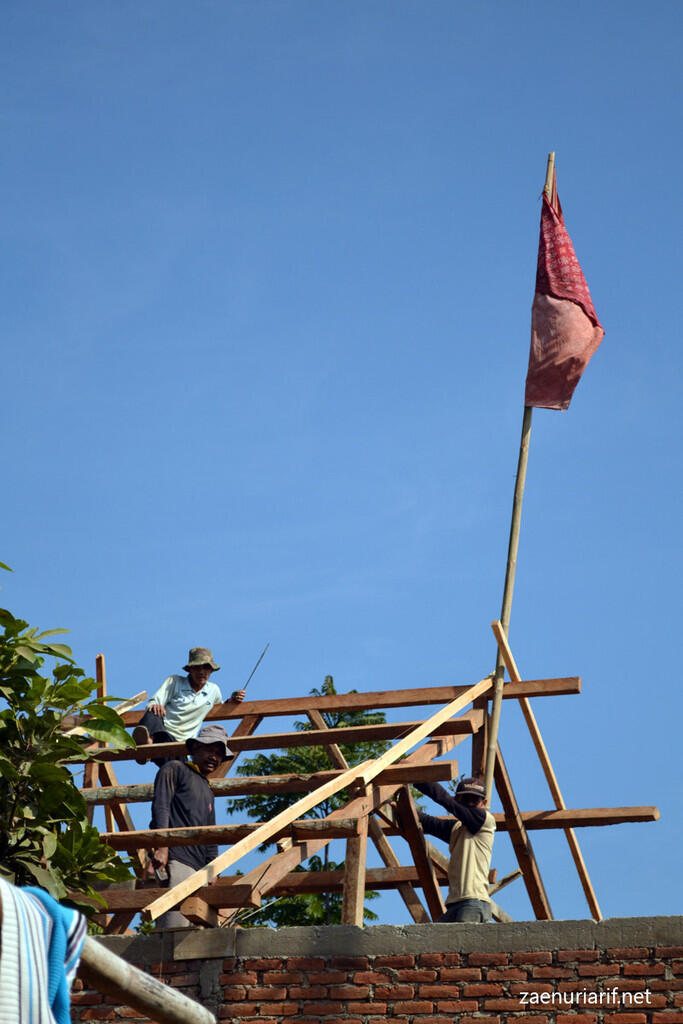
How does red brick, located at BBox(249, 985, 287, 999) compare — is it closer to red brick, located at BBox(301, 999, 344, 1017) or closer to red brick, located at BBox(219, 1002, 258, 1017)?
red brick, located at BBox(219, 1002, 258, 1017)

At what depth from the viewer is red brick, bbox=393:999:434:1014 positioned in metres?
8.96

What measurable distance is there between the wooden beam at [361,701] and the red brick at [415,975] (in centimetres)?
379

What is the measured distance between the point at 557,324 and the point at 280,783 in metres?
5.97

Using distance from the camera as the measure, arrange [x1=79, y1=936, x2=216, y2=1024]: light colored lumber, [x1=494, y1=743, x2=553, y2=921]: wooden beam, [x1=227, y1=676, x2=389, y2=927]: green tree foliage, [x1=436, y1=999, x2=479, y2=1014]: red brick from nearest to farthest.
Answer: [x1=79, y1=936, x2=216, y2=1024]: light colored lumber → [x1=436, y1=999, x2=479, y2=1014]: red brick → [x1=494, y1=743, x2=553, y2=921]: wooden beam → [x1=227, y1=676, x2=389, y2=927]: green tree foliage

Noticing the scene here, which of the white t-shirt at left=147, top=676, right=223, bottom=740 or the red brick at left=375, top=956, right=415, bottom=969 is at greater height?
the white t-shirt at left=147, top=676, right=223, bottom=740

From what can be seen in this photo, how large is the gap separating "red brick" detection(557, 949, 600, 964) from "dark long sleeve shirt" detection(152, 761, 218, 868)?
112 inches

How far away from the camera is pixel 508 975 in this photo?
8.91m

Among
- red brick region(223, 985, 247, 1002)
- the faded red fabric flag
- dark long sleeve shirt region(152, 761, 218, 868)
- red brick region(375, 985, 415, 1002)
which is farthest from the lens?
the faded red fabric flag

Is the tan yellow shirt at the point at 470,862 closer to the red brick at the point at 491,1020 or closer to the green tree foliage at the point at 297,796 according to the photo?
the red brick at the point at 491,1020

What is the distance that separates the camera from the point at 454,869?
10109 millimetres

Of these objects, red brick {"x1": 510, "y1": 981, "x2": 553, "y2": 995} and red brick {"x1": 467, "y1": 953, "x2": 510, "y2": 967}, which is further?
red brick {"x1": 467, "y1": 953, "x2": 510, "y2": 967}

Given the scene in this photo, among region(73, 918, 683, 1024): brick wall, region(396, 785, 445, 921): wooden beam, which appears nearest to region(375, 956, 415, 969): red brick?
region(73, 918, 683, 1024): brick wall

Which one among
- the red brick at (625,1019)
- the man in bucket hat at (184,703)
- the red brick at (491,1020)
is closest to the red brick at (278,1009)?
the red brick at (491,1020)

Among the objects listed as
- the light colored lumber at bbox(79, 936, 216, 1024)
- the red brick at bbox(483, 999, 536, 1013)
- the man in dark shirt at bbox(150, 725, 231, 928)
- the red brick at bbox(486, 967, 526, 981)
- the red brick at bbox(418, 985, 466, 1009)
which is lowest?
the light colored lumber at bbox(79, 936, 216, 1024)
